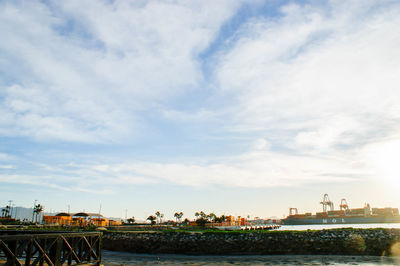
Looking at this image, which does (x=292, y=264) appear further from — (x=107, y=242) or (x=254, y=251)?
(x=107, y=242)

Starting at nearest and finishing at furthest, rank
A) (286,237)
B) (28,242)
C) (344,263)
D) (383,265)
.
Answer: (28,242) → (383,265) → (344,263) → (286,237)

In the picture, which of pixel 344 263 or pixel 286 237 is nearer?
pixel 344 263

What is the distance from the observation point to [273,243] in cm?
4056

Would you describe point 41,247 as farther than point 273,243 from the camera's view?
No

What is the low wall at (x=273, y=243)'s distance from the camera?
1508 inches

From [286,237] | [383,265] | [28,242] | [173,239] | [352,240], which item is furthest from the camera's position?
[173,239]

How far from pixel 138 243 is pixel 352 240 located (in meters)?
32.3

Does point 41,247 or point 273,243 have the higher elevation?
point 41,247

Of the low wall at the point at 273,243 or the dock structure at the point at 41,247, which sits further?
the low wall at the point at 273,243

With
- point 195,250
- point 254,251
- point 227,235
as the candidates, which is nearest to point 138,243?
point 195,250

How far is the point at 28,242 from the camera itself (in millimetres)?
13422

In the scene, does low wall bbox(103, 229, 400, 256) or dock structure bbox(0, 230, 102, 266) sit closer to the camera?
dock structure bbox(0, 230, 102, 266)

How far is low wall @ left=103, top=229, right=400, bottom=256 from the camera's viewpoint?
38.3 metres

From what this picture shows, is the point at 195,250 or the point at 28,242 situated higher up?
the point at 28,242
